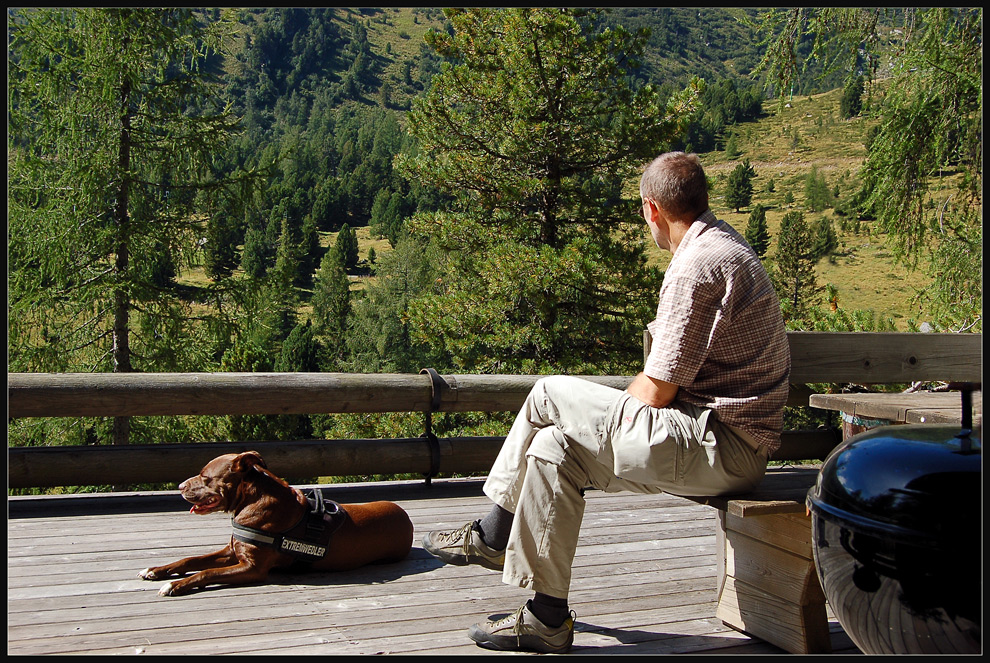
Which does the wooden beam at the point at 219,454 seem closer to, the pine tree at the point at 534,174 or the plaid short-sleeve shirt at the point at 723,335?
the plaid short-sleeve shirt at the point at 723,335

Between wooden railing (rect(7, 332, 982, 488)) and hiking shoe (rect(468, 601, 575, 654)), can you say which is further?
wooden railing (rect(7, 332, 982, 488))

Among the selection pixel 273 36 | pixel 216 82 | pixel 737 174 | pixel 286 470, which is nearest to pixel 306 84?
pixel 273 36

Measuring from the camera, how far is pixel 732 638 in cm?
267

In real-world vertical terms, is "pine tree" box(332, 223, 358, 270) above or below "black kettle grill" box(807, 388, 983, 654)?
below

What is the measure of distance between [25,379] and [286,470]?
1.30 metres

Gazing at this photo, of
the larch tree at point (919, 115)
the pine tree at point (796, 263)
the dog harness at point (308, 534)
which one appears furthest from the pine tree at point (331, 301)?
the dog harness at point (308, 534)

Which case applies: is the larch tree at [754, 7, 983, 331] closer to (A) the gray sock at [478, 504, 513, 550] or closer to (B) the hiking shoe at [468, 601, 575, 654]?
(A) the gray sock at [478, 504, 513, 550]

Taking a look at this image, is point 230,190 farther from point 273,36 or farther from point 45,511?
point 273,36

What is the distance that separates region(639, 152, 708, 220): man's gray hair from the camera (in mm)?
2621

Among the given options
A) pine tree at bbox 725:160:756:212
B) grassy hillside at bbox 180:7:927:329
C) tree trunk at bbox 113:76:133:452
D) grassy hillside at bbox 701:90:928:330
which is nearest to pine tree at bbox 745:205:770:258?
grassy hillside at bbox 180:7:927:329

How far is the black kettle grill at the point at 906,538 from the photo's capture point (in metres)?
1.76

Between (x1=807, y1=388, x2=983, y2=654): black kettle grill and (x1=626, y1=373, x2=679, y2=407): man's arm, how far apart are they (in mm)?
530

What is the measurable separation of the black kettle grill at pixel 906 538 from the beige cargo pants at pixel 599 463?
1.47ft

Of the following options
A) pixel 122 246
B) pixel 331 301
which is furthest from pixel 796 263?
pixel 122 246
